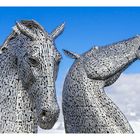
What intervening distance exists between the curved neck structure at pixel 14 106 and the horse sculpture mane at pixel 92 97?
70.0 inches

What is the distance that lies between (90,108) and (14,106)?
1.92 m

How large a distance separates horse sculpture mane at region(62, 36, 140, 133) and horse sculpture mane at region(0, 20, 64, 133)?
1.67m

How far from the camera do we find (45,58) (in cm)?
353

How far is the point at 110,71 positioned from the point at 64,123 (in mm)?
903

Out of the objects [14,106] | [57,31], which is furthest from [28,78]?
[57,31]

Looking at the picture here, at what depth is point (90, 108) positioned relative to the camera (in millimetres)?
5582

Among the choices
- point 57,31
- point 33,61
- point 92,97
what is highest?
point 57,31

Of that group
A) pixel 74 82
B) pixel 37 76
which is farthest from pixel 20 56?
pixel 74 82

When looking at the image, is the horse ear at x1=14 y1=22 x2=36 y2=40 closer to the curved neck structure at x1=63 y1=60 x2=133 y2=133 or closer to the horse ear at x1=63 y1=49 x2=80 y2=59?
the curved neck structure at x1=63 y1=60 x2=133 y2=133

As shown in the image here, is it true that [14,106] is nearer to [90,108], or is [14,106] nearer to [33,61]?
[33,61]

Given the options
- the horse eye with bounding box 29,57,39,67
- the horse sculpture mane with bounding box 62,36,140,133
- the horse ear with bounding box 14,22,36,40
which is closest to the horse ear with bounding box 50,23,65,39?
the horse ear with bounding box 14,22,36,40

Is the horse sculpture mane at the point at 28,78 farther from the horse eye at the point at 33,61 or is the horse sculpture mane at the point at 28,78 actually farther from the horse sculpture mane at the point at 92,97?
the horse sculpture mane at the point at 92,97

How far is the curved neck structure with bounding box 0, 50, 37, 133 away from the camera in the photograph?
380 cm

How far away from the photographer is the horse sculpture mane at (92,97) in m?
5.55
